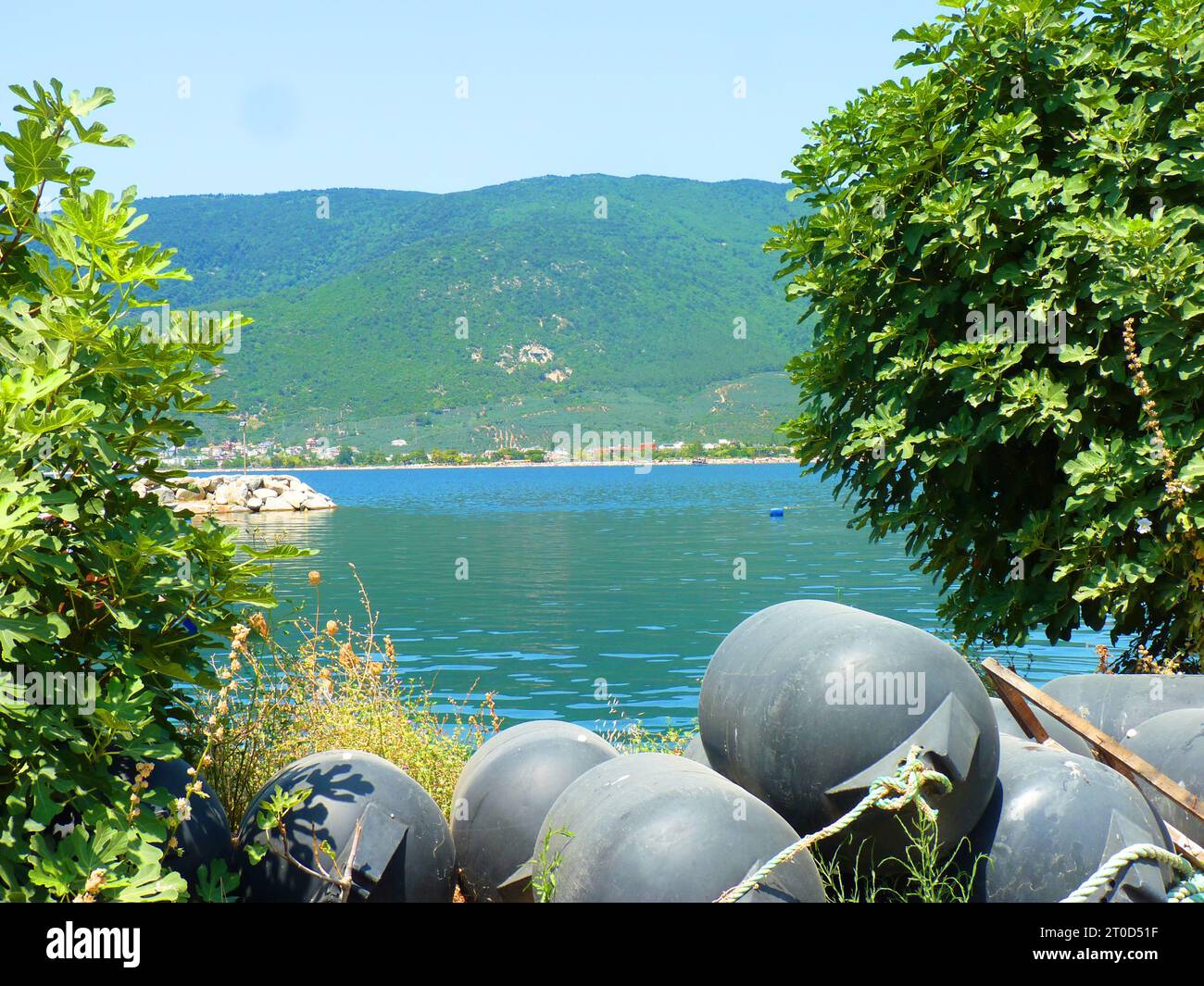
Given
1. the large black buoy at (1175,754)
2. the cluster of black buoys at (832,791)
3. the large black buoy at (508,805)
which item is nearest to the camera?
the cluster of black buoys at (832,791)

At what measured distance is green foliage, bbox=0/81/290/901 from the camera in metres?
4.05

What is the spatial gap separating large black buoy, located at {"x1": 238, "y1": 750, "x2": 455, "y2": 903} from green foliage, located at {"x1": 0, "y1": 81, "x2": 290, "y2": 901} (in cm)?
56

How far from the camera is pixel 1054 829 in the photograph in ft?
16.6

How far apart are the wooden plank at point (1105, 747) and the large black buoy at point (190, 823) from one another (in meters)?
4.28

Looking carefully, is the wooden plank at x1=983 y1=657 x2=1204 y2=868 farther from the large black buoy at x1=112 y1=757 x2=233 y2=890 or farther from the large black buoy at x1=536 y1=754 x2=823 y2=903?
the large black buoy at x1=112 y1=757 x2=233 y2=890

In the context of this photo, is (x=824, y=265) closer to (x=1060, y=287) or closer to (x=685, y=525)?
(x=1060, y=287)

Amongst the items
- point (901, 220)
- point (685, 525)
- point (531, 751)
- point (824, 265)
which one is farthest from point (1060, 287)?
point (685, 525)

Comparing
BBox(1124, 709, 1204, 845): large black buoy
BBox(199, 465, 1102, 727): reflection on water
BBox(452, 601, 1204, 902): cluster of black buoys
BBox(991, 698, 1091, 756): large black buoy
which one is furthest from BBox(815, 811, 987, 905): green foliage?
BBox(199, 465, 1102, 727): reflection on water

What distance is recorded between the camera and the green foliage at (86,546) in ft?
13.3

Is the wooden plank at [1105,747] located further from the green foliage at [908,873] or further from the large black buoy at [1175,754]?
the green foliage at [908,873]

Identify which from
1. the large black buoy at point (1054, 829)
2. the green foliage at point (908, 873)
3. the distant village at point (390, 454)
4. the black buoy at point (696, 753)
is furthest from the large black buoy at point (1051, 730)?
the distant village at point (390, 454)

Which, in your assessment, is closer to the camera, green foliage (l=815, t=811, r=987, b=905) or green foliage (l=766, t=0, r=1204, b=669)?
green foliage (l=815, t=811, r=987, b=905)

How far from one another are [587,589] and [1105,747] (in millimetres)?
29908

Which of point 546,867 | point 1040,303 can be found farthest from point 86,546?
point 1040,303
